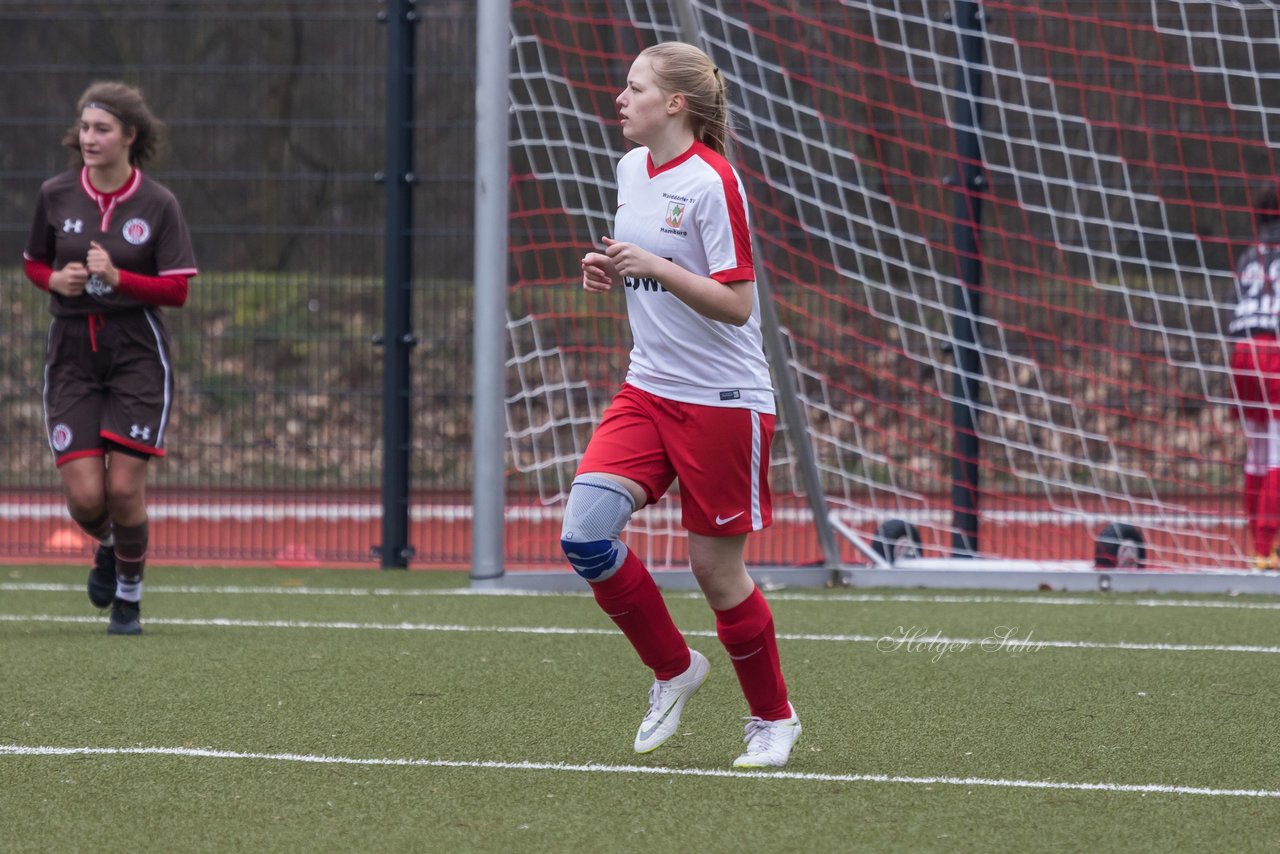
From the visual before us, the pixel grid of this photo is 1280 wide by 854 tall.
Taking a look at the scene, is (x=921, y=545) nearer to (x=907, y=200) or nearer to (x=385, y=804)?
(x=907, y=200)

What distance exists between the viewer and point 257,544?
10102mm

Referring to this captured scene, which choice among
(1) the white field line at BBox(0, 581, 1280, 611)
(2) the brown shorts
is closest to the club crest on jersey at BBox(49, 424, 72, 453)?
(2) the brown shorts

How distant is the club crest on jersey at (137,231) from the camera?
6.30 metres

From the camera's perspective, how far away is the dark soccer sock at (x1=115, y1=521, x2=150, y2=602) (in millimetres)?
6352

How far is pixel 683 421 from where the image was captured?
429cm

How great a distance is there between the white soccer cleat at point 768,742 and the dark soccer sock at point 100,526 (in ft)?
9.86

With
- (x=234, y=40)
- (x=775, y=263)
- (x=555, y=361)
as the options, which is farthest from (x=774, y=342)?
(x=234, y=40)

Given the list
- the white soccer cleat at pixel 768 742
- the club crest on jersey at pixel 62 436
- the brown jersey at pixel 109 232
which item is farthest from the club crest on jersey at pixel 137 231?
the white soccer cleat at pixel 768 742

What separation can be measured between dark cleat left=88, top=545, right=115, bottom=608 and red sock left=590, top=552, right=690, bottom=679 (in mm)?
2874

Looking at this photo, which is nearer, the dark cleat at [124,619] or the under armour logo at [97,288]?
the under armour logo at [97,288]

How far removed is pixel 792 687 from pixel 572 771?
1.37 metres

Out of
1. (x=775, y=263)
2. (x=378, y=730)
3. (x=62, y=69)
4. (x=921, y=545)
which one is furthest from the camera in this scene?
(x=62, y=69)

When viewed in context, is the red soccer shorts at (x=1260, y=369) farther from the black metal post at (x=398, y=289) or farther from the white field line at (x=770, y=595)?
the black metal post at (x=398, y=289)

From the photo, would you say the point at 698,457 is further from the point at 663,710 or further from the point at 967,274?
the point at 967,274
